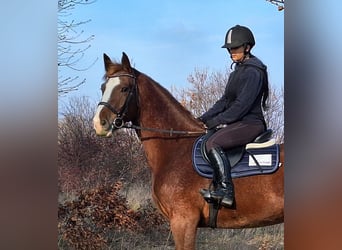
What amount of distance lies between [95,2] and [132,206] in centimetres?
137

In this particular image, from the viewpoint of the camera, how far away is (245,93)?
Answer: 10.7 feet

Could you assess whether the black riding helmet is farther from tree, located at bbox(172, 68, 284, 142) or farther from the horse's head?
the horse's head

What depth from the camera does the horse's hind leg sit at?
129 inches

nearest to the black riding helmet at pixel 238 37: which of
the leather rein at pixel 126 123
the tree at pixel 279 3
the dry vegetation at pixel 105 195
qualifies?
the tree at pixel 279 3

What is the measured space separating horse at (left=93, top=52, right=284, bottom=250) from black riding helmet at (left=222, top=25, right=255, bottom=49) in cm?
51

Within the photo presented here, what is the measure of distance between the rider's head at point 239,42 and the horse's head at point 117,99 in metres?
0.63

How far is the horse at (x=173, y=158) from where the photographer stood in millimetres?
3277

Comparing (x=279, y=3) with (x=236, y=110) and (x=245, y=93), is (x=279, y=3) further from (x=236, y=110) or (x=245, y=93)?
(x=236, y=110)

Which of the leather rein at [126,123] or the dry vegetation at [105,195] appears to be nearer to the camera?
the leather rein at [126,123]

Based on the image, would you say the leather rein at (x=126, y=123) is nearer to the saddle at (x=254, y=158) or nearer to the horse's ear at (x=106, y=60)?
the horse's ear at (x=106, y=60)

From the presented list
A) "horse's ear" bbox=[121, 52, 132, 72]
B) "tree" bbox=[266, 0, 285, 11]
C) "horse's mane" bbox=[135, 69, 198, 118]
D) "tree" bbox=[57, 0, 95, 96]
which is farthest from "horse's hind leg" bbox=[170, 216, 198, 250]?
"tree" bbox=[266, 0, 285, 11]
